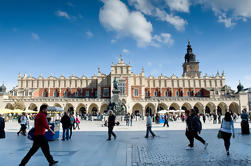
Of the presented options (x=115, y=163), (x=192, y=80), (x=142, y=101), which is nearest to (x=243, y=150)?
(x=115, y=163)

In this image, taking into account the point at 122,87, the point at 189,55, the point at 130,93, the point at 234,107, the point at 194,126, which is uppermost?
the point at 189,55

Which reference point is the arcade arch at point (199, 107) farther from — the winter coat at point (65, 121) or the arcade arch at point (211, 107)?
the winter coat at point (65, 121)

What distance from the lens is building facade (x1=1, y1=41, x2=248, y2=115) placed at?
4625 cm

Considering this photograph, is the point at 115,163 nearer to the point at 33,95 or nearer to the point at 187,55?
the point at 33,95

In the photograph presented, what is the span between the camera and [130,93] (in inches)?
1885

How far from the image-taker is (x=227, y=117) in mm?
6602

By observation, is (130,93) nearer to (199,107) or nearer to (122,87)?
(122,87)

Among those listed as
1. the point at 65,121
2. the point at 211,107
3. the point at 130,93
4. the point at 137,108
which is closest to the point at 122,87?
the point at 130,93

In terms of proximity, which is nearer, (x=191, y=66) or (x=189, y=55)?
(x=191, y=66)

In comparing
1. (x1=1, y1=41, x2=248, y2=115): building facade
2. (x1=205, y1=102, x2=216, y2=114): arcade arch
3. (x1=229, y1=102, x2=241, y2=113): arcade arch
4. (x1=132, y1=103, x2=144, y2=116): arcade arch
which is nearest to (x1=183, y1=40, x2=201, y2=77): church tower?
(x1=1, y1=41, x2=248, y2=115): building facade

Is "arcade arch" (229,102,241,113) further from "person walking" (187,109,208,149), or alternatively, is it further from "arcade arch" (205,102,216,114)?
"person walking" (187,109,208,149)

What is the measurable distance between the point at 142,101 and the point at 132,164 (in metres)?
41.3

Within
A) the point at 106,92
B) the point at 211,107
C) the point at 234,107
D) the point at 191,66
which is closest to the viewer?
the point at 211,107

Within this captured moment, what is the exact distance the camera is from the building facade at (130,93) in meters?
46.2
